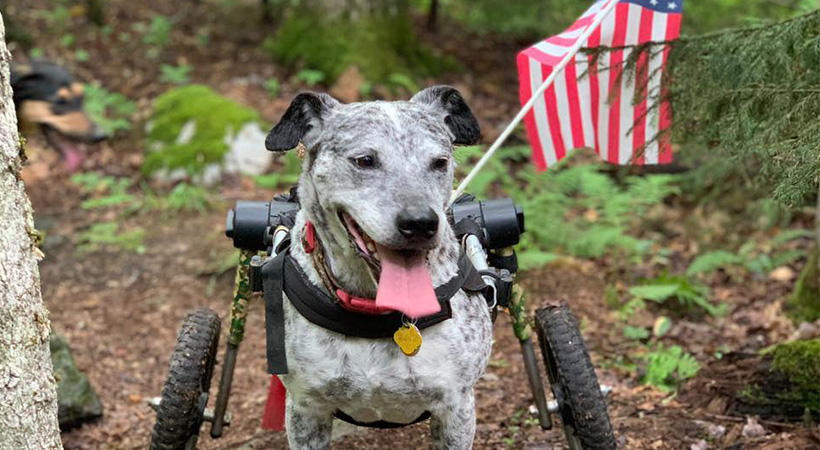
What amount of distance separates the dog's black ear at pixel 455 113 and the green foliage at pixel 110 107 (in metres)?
8.36

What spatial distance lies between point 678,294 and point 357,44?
624 centimetres

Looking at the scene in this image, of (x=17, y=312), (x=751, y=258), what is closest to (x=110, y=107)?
(x=751, y=258)

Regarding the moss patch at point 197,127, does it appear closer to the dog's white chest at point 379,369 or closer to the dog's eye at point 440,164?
the dog's white chest at point 379,369

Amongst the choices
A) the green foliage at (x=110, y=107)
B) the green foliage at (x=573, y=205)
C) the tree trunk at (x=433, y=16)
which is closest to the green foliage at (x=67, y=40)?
the green foliage at (x=110, y=107)

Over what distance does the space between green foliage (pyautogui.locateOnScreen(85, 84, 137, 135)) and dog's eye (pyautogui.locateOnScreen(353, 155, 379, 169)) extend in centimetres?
866

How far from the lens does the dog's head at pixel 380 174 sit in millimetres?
2990

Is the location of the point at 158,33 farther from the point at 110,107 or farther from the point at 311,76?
the point at 311,76

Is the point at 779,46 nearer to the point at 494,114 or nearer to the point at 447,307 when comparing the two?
the point at 447,307

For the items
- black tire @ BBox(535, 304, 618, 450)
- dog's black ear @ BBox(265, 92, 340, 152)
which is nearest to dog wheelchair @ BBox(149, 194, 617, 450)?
black tire @ BBox(535, 304, 618, 450)

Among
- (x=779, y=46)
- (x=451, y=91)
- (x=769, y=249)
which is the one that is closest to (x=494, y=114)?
(x=769, y=249)

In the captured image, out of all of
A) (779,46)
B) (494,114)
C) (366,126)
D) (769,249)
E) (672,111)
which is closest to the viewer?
(366,126)

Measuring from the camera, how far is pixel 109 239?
895 cm

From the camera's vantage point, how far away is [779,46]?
427cm

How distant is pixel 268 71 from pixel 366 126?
9.31 m
